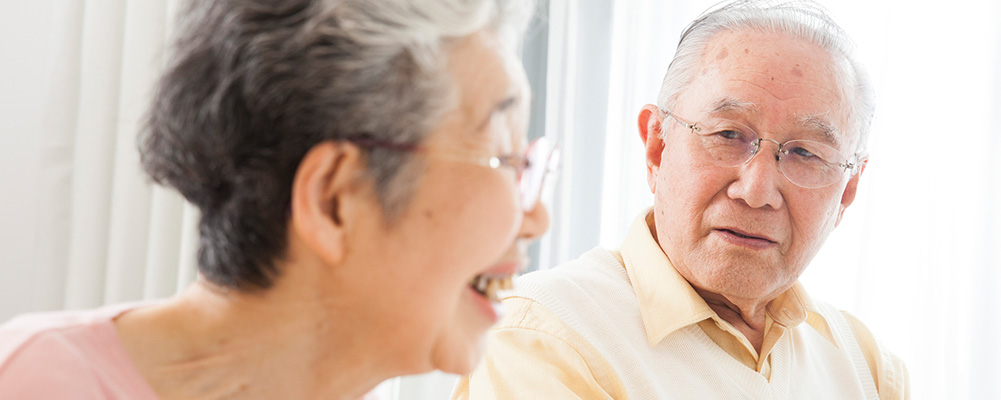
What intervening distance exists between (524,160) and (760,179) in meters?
0.68

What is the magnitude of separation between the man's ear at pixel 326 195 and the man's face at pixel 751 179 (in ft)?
2.59

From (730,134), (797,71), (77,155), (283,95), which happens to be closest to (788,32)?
(797,71)

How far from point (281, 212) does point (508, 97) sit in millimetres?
244

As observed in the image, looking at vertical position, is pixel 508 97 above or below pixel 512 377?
above

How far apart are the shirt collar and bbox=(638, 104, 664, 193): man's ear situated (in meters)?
0.08

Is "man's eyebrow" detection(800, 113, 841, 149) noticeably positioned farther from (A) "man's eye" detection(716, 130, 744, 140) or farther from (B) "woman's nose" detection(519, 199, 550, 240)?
(B) "woman's nose" detection(519, 199, 550, 240)

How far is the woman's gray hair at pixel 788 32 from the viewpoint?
4.57 feet

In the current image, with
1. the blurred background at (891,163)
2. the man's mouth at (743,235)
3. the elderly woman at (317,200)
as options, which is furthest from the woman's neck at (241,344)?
the blurred background at (891,163)

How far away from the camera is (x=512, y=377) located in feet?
3.76

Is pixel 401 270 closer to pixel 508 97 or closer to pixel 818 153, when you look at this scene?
pixel 508 97

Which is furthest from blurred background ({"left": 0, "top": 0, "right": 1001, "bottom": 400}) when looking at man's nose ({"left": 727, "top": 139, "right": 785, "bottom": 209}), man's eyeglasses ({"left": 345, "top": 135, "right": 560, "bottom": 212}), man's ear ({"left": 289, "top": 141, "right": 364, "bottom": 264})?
man's ear ({"left": 289, "top": 141, "right": 364, "bottom": 264})

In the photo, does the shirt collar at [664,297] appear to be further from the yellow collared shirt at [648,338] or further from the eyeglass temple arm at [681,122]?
the eyeglass temple arm at [681,122]

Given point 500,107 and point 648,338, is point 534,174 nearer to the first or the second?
point 500,107

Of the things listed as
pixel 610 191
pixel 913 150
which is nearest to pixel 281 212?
pixel 610 191
